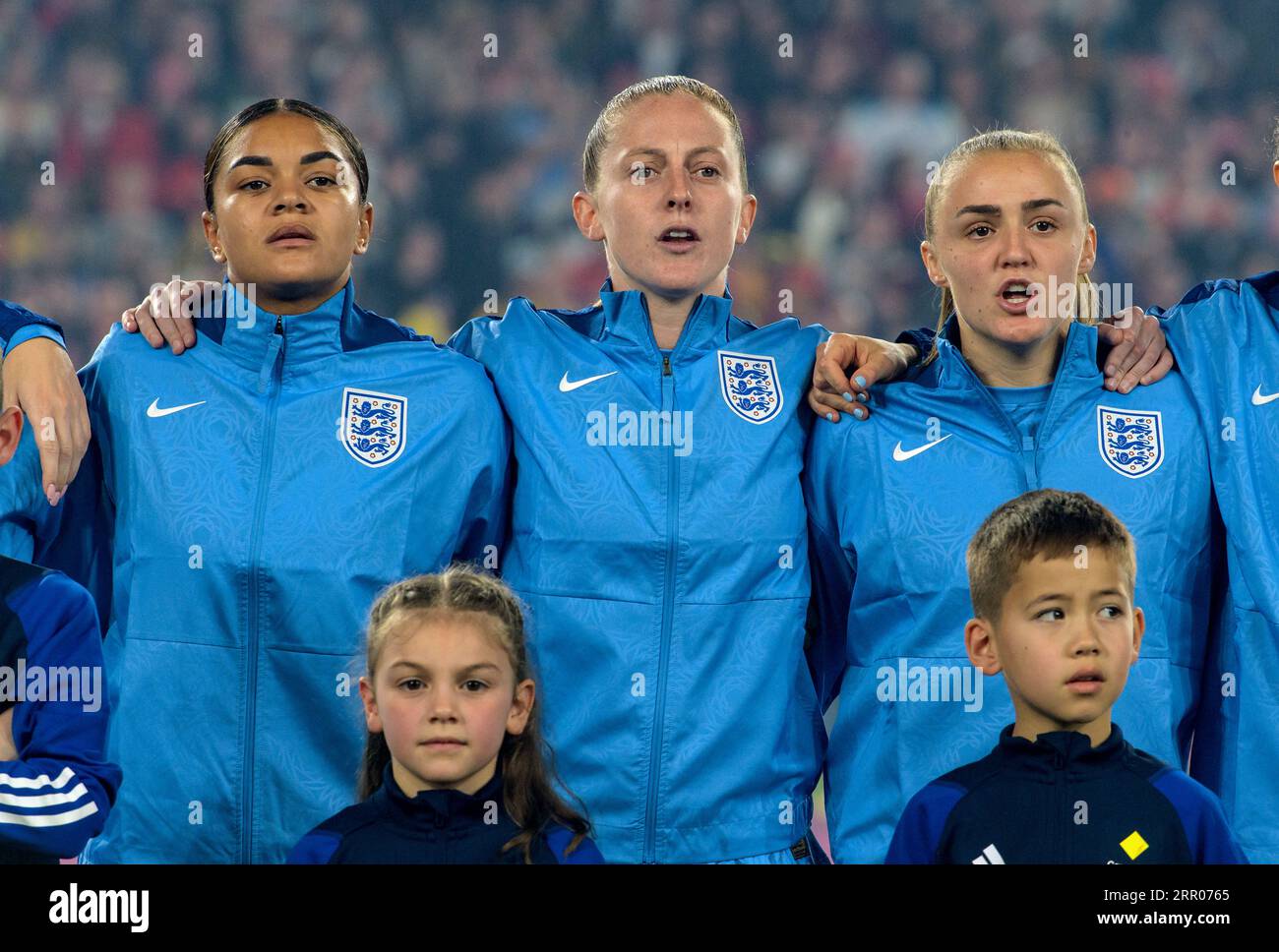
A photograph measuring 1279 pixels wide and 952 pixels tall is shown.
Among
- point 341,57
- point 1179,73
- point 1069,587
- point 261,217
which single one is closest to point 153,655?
point 261,217

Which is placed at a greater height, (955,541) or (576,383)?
(576,383)

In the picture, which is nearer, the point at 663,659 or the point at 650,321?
the point at 663,659

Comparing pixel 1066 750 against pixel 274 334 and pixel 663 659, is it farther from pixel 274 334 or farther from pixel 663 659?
pixel 274 334

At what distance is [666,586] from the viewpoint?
3119mm

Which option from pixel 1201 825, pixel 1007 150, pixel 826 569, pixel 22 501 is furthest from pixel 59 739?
pixel 1007 150

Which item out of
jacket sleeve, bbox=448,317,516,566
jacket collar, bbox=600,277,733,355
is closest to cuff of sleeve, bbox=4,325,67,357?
jacket sleeve, bbox=448,317,516,566

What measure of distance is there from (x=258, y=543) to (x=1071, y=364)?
1630 millimetres

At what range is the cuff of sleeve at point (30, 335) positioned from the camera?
3.16 meters

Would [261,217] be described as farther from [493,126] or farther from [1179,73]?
[1179,73]

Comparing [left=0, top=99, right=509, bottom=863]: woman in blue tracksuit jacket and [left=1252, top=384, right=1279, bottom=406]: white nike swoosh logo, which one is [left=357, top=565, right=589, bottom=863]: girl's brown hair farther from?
[left=1252, top=384, right=1279, bottom=406]: white nike swoosh logo

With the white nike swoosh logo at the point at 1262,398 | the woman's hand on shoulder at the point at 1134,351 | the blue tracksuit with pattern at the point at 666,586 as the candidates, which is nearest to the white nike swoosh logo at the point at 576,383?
the blue tracksuit with pattern at the point at 666,586

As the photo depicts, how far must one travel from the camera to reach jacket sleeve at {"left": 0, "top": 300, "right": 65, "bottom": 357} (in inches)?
125

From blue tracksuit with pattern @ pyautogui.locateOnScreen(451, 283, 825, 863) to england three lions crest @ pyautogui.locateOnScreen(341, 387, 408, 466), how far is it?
23 centimetres

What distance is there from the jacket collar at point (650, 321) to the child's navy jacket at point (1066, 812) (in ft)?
3.62
